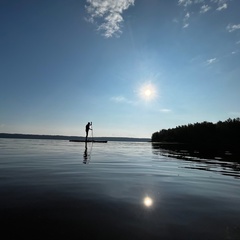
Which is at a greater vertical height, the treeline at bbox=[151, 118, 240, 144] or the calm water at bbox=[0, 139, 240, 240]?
the treeline at bbox=[151, 118, 240, 144]

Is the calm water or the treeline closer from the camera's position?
the calm water

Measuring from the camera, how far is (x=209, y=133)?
108m

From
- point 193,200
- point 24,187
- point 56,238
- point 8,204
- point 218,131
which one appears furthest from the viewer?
point 218,131

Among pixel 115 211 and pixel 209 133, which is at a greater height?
pixel 209 133

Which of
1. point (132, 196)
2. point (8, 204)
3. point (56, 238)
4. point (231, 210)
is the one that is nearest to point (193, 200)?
point (231, 210)

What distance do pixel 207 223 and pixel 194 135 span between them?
374ft

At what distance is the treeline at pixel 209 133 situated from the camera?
9669 centimetres

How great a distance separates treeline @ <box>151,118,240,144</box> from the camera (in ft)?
317

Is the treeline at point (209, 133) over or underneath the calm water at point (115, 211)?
over

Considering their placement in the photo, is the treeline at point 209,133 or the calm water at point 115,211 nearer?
the calm water at point 115,211

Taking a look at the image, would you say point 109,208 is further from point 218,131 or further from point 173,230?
point 218,131

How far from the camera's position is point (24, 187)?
8.71 meters

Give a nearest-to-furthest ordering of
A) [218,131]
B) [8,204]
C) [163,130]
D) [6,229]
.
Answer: [6,229] → [8,204] → [218,131] → [163,130]

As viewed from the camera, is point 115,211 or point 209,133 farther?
point 209,133
